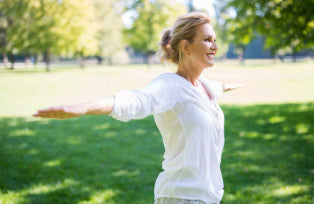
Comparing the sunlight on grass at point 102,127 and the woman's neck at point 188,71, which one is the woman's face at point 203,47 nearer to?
the woman's neck at point 188,71

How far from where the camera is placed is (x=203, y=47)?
2.12 meters

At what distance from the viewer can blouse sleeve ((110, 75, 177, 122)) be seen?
5.33 feet

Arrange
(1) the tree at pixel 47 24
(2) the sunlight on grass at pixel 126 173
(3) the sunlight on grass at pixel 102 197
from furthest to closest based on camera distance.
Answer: (1) the tree at pixel 47 24, (2) the sunlight on grass at pixel 126 173, (3) the sunlight on grass at pixel 102 197

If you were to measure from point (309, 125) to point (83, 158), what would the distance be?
21.1ft

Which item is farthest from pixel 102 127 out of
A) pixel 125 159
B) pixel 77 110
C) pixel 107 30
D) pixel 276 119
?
pixel 107 30

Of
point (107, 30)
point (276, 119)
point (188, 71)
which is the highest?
point (107, 30)

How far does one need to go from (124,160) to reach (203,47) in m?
4.59

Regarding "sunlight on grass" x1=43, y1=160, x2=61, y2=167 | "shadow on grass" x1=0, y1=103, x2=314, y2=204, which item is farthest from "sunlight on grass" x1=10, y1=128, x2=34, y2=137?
"sunlight on grass" x1=43, y1=160, x2=61, y2=167

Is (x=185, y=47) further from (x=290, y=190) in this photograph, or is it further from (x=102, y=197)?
(x=290, y=190)

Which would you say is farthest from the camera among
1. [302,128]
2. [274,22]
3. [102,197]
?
[274,22]

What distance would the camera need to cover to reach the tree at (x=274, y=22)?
8.66 metres

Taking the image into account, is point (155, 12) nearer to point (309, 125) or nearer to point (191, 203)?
point (309, 125)

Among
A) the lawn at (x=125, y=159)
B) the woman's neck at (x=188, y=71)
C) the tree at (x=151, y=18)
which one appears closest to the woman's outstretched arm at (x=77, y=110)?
the woman's neck at (x=188, y=71)

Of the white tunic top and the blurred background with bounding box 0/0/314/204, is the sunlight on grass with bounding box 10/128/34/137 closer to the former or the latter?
the blurred background with bounding box 0/0/314/204
